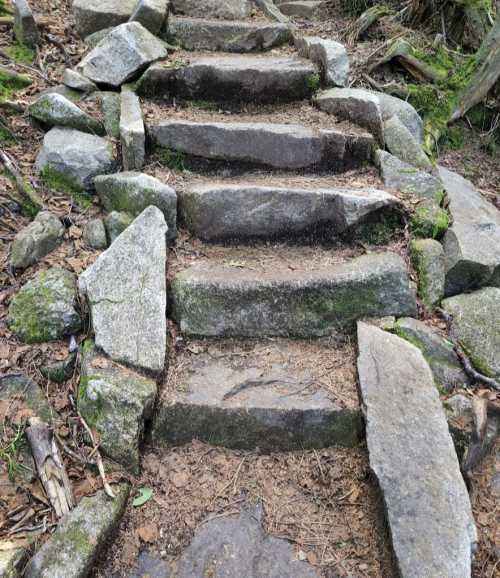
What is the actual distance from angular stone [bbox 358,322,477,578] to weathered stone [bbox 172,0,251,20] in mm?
4341

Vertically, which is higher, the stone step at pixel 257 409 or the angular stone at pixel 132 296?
the angular stone at pixel 132 296

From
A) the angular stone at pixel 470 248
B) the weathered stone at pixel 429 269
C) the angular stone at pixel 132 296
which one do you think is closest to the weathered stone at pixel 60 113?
the angular stone at pixel 132 296

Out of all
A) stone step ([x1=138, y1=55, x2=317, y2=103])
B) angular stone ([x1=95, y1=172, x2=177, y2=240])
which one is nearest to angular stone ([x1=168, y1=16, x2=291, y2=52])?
stone step ([x1=138, y1=55, x2=317, y2=103])

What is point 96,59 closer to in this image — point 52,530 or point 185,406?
point 185,406

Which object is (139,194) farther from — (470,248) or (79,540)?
(470,248)

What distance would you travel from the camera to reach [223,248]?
3381mm

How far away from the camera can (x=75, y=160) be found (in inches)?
139

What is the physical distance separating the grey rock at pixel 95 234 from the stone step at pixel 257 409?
1.05 metres

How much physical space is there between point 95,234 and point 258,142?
57.2 inches

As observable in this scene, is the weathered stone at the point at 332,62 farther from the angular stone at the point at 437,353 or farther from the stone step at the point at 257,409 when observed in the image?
the stone step at the point at 257,409

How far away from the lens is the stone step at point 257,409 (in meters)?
2.59

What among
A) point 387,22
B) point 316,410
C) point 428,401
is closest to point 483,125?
point 387,22

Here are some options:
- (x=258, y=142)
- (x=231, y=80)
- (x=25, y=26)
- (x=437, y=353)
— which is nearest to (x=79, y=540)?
(x=437, y=353)

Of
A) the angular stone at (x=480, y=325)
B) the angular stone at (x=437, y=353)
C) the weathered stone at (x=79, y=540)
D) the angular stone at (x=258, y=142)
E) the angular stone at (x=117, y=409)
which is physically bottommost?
the weathered stone at (x=79, y=540)
